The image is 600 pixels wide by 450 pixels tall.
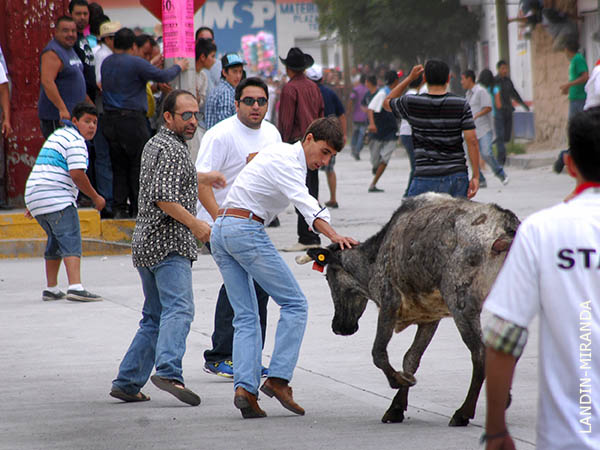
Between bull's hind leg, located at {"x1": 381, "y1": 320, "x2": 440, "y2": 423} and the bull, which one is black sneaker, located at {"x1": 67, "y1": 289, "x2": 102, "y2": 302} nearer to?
the bull

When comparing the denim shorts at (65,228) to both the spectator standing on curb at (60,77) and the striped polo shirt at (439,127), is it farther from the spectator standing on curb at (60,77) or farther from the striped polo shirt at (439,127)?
the striped polo shirt at (439,127)

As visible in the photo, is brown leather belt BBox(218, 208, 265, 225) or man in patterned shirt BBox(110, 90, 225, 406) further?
man in patterned shirt BBox(110, 90, 225, 406)

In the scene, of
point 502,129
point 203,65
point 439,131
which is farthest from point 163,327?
point 502,129

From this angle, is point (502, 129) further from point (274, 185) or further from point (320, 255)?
point (274, 185)

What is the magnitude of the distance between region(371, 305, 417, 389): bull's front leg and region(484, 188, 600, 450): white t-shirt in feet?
9.41

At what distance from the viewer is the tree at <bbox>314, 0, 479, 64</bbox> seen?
31234mm

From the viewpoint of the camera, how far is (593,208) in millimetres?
2838

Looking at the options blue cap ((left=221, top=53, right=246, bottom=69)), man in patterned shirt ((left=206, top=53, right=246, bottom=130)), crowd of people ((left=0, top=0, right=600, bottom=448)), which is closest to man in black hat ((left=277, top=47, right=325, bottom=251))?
crowd of people ((left=0, top=0, right=600, bottom=448))

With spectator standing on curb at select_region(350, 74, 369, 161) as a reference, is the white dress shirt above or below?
below

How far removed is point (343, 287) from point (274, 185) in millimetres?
734

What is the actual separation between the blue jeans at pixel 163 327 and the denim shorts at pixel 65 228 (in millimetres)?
3198

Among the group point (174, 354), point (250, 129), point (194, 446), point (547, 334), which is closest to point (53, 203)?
point (250, 129)

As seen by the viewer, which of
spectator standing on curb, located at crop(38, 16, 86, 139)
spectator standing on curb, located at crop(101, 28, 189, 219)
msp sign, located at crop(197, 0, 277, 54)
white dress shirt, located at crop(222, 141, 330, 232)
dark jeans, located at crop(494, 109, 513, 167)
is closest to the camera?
white dress shirt, located at crop(222, 141, 330, 232)

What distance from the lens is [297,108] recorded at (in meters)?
12.9
